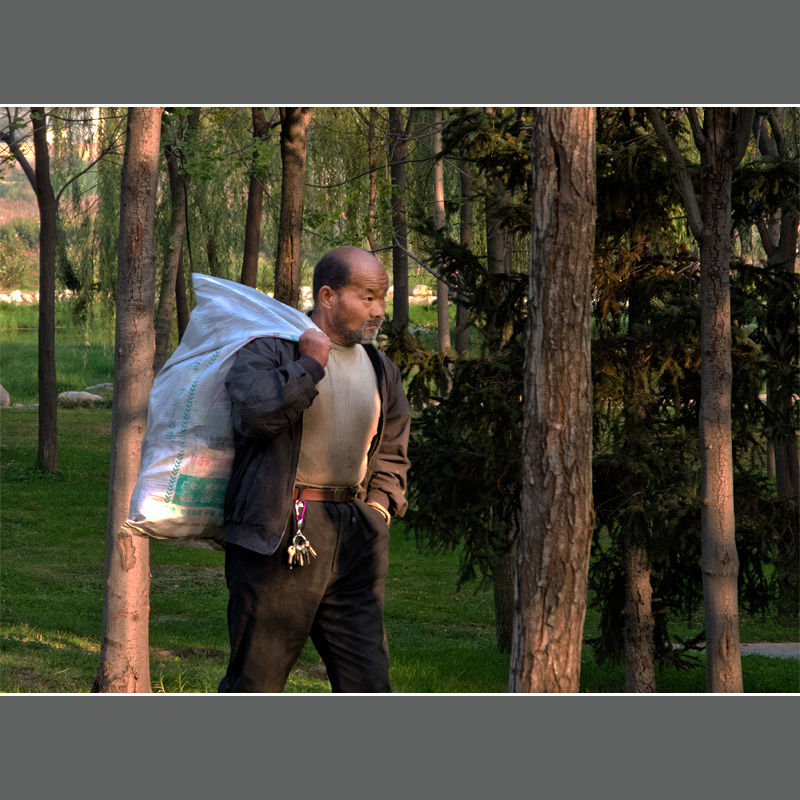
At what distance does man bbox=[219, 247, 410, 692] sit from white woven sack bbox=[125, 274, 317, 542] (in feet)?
0.22

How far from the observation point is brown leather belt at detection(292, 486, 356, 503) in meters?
3.37

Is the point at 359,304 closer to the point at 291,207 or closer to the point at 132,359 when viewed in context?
the point at 132,359

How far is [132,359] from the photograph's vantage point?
5414 mm

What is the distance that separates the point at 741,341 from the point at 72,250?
1707 cm

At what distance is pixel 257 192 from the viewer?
1489 centimetres

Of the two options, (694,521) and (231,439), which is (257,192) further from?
(231,439)

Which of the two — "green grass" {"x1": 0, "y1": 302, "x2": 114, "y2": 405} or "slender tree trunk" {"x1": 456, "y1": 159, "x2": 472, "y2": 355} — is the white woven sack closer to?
"slender tree trunk" {"x1": 456, "y1": 159, "x2": 472, "y2": 355}

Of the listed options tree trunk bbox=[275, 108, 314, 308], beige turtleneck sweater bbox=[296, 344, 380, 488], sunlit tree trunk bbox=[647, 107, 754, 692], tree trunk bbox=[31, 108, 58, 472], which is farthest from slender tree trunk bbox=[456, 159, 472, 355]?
beige turtleneck sweater bbox=[296, 344, 380, 488]

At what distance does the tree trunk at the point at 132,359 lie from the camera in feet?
17.7

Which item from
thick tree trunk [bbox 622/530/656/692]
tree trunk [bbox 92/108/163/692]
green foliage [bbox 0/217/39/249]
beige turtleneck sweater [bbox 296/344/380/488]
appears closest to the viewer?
beige turtleneck sweater [bbox 296/344/380/488]

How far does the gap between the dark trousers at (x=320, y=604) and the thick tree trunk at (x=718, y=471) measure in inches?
139

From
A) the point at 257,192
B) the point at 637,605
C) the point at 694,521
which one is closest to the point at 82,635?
the point at 637,605

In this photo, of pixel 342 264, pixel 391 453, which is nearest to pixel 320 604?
pixel 391 453

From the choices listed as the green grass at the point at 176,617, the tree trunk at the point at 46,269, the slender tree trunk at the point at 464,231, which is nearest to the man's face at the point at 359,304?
the green grass at the point at 176,617
